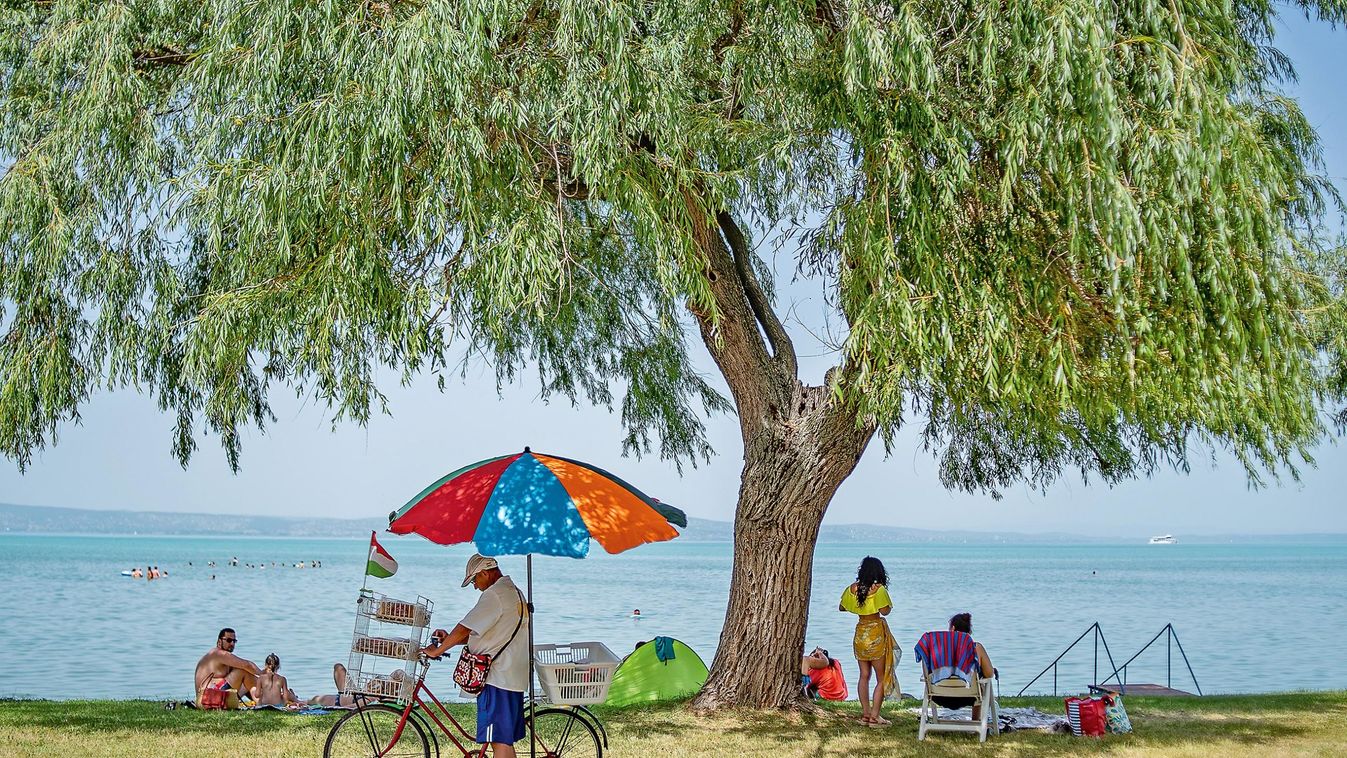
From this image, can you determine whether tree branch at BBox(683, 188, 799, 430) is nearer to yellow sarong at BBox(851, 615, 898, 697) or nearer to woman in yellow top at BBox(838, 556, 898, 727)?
woman in yellow top at BBox(838, 556, 898, 727)

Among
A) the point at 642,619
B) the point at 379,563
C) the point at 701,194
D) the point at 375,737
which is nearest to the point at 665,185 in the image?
the point at 701,194

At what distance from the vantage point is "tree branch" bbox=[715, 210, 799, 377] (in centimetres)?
984

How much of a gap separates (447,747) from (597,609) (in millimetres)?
29578

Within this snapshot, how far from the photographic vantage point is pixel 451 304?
785cm

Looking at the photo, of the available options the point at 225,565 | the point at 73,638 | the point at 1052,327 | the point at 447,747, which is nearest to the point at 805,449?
the point at 1052,327

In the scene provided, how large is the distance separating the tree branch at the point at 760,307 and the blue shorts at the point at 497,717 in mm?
4388

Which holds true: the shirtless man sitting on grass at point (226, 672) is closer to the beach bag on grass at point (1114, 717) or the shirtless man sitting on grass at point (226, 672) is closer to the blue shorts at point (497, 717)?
the blue shorts at point (497, 717)

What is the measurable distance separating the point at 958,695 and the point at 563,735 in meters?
3.46

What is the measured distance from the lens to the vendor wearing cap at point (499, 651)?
20.0 feet

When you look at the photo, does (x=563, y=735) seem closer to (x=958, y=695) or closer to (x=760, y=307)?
(x=958, y=695)

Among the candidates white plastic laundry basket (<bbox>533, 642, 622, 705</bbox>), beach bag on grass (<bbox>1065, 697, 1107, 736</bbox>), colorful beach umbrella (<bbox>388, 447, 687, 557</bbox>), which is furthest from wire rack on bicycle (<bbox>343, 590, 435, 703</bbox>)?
beach bag on grass (<bbox>1065, 697, 1107, 736</bbox>)

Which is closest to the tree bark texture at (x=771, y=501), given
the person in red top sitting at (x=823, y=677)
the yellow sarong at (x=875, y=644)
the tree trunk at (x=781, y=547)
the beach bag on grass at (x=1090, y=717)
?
the tree trunk at (x=781, y=547)

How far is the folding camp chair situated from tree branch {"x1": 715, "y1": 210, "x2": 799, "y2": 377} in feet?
8.95

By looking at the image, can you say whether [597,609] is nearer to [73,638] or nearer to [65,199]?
[73,638]
